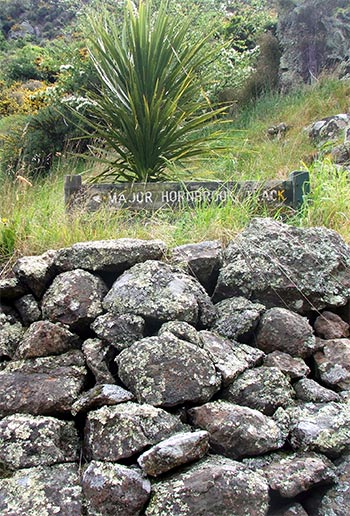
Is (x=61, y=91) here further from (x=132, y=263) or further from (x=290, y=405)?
(x=290, y=405)

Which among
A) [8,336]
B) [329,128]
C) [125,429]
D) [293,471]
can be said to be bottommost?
[293,471]

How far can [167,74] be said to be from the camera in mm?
4559

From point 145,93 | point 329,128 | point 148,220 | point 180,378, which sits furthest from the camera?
point 329,128

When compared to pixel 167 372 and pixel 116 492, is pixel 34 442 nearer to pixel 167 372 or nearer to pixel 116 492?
pixel 116 492

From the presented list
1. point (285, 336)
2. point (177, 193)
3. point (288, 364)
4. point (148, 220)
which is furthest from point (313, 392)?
point (177, 193)

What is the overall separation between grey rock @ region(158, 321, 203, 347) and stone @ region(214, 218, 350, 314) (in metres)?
0.42

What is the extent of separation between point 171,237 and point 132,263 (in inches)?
19.2

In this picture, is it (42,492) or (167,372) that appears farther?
(167,372)

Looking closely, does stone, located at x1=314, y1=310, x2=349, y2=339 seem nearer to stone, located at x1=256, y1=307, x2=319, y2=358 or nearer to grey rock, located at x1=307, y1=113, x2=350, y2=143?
stone, located at x1=256, y1=307, x2=319, y2=358

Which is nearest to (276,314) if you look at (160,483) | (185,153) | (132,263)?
(132,263)

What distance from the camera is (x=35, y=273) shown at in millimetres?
2408

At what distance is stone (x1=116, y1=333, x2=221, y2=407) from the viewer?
196 centimetres

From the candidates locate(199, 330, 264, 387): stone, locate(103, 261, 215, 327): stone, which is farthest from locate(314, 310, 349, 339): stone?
locate(103, 261, 215, 327): stone

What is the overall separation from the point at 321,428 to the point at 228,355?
0.45 m
